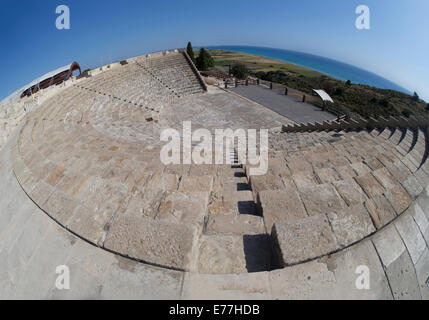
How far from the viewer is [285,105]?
19859 millimetres

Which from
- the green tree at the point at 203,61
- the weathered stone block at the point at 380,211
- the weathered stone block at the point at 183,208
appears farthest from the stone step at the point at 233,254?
the green tree at the point at 203,61

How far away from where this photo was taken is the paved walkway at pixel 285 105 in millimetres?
17359

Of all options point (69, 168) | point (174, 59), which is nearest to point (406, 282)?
point (69, 168)

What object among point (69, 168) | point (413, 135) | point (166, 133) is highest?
point (413, 135)

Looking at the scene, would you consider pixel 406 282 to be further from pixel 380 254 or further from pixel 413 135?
pixel 413 135

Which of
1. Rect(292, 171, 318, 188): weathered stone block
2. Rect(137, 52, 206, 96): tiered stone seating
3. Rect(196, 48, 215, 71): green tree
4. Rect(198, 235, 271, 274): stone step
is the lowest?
Rect(198, 235, 271, 274): stone step

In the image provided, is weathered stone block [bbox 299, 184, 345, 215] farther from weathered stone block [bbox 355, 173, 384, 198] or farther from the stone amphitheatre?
weathered stone block [bbox 355, 173, 384, 198]

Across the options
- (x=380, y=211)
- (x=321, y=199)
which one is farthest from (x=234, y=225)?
(x=380, y=211)

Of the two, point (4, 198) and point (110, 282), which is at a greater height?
point (110, 282)

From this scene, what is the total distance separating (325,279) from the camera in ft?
7.19

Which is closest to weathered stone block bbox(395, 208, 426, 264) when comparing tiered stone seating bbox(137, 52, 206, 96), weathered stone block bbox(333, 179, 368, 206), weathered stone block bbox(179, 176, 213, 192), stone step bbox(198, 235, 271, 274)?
weathered stone block bbox(333, 179, 368, 206)

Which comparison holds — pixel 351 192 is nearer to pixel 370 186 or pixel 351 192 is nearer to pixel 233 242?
pixel 370 186

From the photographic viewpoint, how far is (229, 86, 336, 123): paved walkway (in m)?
17.4
